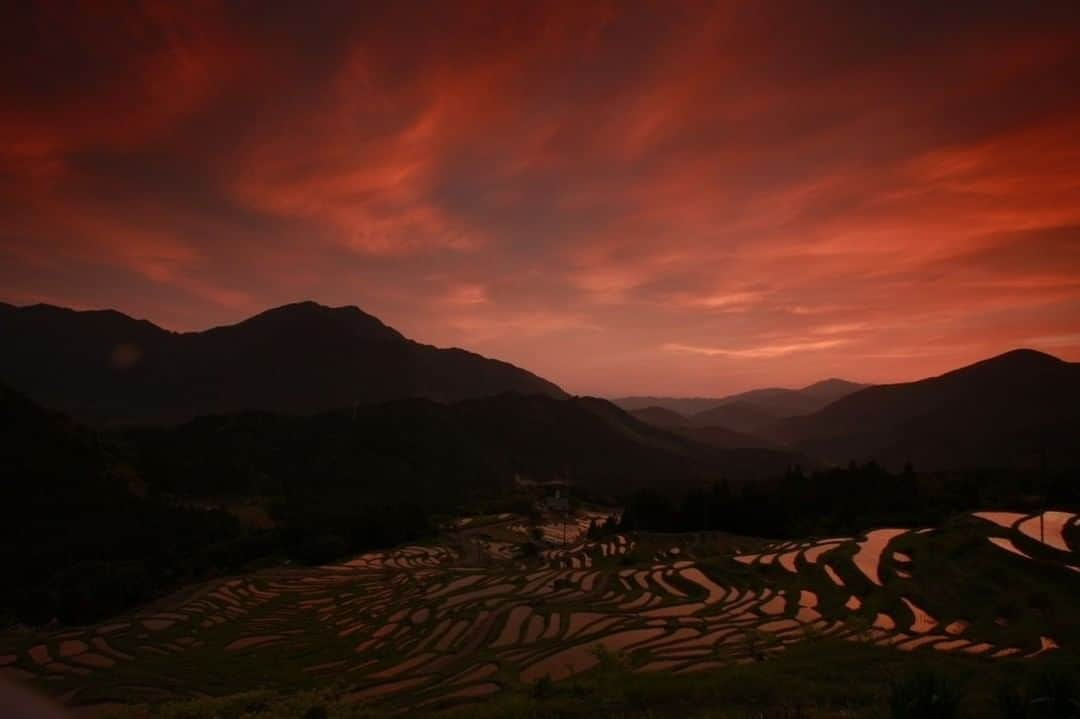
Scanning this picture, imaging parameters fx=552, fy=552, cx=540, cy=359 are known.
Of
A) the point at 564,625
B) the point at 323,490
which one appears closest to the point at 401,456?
the point at 323,490

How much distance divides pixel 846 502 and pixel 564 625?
153ft

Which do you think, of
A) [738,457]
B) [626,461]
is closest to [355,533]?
[626,461]

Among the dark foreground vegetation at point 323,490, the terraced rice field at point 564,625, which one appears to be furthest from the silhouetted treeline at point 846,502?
the terraced rice field at point 564,625

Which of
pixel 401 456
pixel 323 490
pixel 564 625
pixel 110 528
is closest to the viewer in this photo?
pixel 564 625

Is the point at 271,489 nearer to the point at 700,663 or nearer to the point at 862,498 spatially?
the point at 862,498

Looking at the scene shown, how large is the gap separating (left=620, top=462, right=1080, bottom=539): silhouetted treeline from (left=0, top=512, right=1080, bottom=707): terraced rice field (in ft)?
31.6

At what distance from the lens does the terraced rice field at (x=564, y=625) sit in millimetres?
18656

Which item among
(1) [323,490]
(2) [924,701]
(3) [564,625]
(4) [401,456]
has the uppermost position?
(2) [924,701]

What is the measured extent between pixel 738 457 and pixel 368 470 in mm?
123308

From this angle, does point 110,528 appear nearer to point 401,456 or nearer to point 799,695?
point 401,456

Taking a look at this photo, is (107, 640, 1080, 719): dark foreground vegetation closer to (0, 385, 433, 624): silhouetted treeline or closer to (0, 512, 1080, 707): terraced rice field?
(0, 512, 1080, 707): terraced rice field

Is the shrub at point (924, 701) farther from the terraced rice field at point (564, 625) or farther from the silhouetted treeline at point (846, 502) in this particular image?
the silhouetted treeline at point (846, 502)

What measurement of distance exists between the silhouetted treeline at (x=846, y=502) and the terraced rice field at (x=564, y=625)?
9618mm

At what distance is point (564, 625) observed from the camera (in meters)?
25.0
